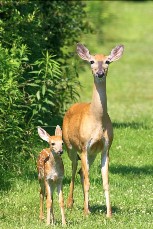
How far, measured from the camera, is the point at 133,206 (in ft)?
40.5

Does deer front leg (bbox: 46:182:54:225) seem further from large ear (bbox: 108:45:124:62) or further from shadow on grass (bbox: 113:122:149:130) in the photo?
shadow on grass (bbox: 113:122:149:130)

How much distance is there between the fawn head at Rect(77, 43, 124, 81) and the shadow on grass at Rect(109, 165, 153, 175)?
10.6 ft

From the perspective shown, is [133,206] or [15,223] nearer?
[15,223]

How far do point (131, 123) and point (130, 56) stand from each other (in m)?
24.9

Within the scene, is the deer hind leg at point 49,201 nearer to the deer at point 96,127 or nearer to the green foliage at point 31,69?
the deer at point 96,127

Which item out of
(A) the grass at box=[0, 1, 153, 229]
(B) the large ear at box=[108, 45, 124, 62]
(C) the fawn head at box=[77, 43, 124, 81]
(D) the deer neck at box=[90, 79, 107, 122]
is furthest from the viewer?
(B) the large ear at box=[108, 45, 124, 62]

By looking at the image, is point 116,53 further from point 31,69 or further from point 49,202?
point 31,69

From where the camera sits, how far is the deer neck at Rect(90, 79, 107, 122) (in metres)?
11.9

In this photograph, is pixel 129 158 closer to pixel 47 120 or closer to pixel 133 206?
pixel 47 120

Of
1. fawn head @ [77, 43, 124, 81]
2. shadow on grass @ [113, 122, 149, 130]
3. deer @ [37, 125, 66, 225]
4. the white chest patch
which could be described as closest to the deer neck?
fawn head @ [77, 43, 124, 81]

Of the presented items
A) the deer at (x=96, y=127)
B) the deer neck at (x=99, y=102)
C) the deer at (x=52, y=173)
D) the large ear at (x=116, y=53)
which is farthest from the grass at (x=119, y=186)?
the large ear at (x=116, y=53)

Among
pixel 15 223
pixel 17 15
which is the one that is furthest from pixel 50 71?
pixel 15 223

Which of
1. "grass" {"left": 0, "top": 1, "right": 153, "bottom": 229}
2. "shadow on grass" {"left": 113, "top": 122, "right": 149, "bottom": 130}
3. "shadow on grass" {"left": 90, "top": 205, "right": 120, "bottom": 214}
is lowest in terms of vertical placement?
"shadow on grass" {"left": 90, "top": 205, "right": 120, "bottom": 214}

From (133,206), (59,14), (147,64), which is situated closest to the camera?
Result: (133,206)
